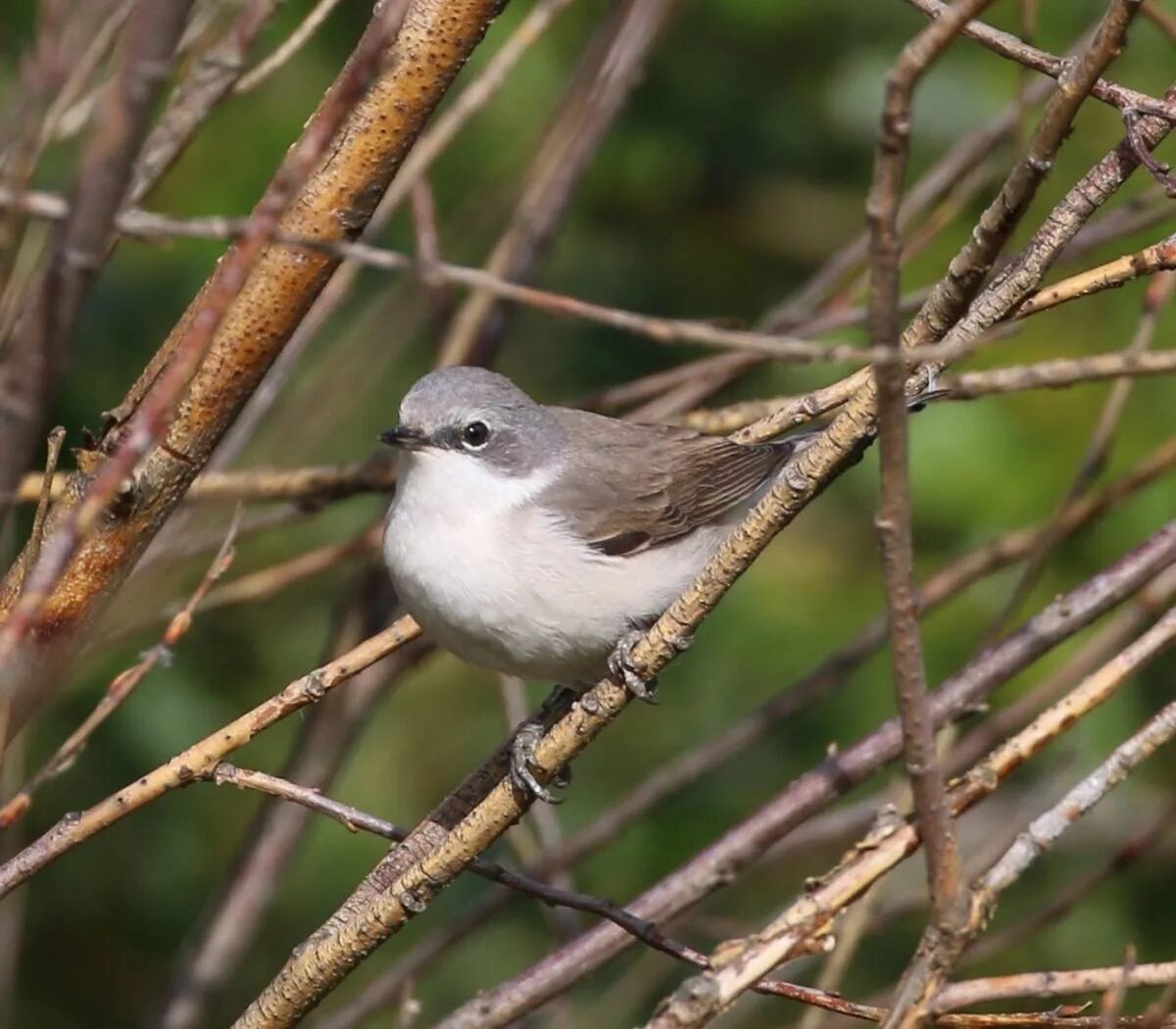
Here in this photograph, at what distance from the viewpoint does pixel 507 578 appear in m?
3.18

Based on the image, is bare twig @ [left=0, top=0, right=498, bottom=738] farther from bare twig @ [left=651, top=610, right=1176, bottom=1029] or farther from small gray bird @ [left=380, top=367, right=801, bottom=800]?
bare twig @ [left=651, top=610, right=1176, bottom=1029]

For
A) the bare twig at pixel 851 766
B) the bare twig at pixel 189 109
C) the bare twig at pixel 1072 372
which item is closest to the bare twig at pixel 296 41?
the bare twig at pixel 189 109

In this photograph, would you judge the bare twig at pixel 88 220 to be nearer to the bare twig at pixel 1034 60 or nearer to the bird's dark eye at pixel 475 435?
the bare twig at pixel 1034 60

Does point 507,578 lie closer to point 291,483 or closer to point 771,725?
point 291,483

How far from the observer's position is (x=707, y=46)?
5.64 m

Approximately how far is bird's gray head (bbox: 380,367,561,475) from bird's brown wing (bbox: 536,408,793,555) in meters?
0.09

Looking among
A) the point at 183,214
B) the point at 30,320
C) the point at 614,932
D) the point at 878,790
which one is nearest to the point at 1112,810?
the point at 878,790

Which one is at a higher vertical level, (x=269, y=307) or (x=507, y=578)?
(x=507, y=578)

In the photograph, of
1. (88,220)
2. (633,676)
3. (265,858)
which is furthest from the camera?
A: (265,858)

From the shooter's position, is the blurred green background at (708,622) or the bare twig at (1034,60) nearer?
the bare twig at (1034,60)

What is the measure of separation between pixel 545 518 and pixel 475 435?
0.25 m

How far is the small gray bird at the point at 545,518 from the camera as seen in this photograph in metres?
3.12

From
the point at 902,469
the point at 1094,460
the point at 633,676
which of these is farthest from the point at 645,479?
the point at 902,469

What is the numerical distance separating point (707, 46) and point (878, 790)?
2.55 metres
